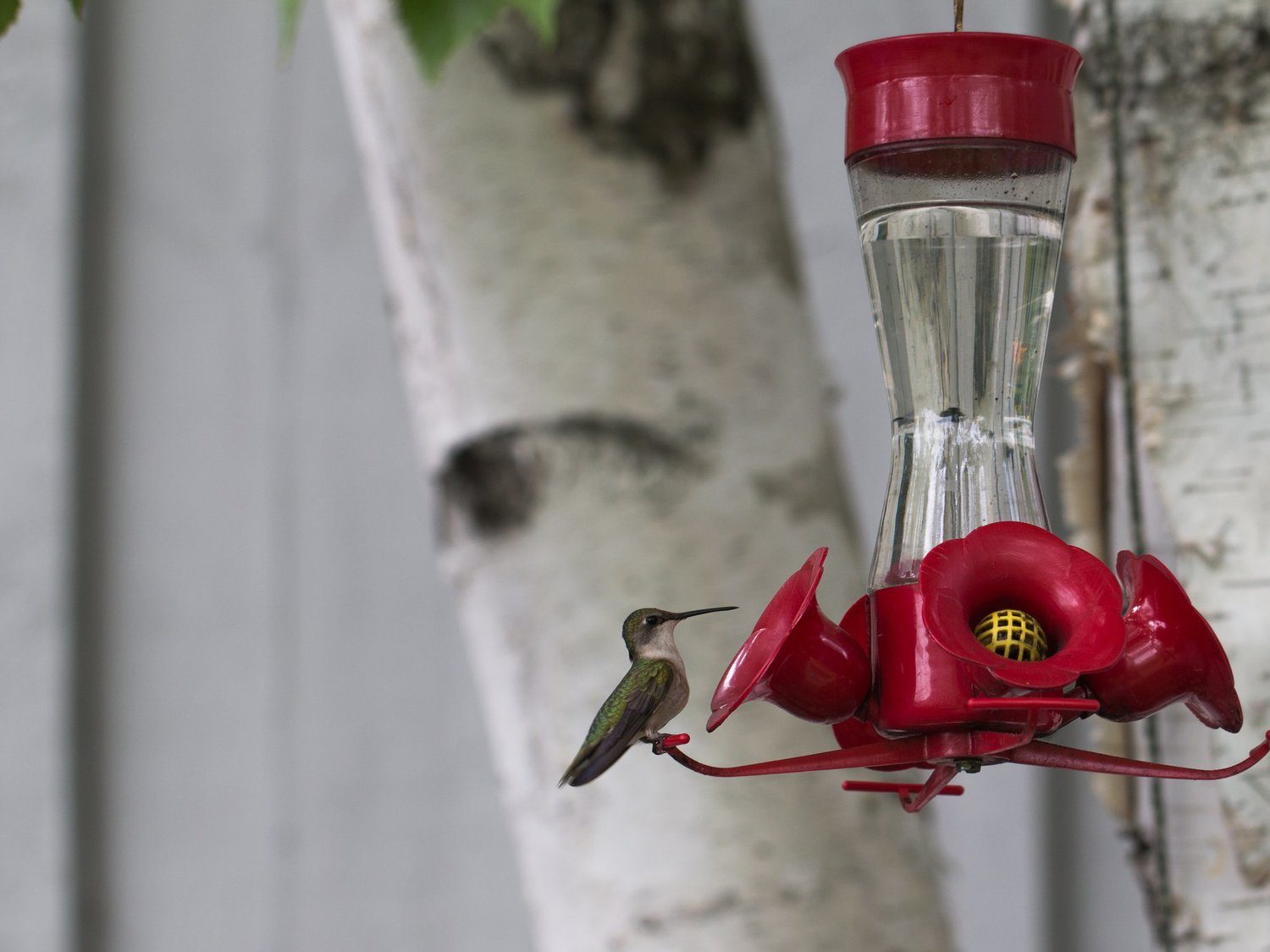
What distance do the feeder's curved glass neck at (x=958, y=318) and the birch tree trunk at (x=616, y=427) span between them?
442mm

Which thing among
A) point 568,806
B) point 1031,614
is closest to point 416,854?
point 568,806

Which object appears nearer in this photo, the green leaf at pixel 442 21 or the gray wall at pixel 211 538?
the green leaf at pixel 442 21

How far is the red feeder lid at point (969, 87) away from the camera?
657 millimetres

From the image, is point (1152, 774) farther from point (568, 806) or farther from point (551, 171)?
point (551, 171)

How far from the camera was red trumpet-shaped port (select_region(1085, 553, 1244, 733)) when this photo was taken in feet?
2.05

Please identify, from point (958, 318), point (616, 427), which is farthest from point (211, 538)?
point (958, 318)

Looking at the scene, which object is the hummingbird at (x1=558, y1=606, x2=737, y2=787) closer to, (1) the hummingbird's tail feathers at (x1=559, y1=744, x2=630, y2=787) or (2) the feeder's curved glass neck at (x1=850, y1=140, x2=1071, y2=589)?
(1) the hummingbird's tail feathers at (x1=559, y1=744, x2=630, y2=787)

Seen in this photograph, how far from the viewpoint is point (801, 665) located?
629 millimetres

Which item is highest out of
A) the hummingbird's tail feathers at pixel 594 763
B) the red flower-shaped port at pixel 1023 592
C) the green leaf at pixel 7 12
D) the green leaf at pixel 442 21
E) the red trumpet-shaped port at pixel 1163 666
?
the green leaf at pixel 442 21

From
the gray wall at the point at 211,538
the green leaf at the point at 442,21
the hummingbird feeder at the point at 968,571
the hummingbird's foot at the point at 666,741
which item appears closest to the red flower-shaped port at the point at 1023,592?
the hummingbird feeder at the point at 968,571

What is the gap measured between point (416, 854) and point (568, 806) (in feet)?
4.04

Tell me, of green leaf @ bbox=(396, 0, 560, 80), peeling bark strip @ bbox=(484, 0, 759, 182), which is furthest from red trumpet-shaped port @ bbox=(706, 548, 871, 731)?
peeling bark strip @ bbox=(484, 0, 759, 182)

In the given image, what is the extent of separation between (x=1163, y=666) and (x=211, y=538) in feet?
6.96

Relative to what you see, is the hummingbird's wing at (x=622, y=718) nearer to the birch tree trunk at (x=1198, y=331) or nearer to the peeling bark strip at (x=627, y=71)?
the birch tree trunk at (x=1198, y=331)
